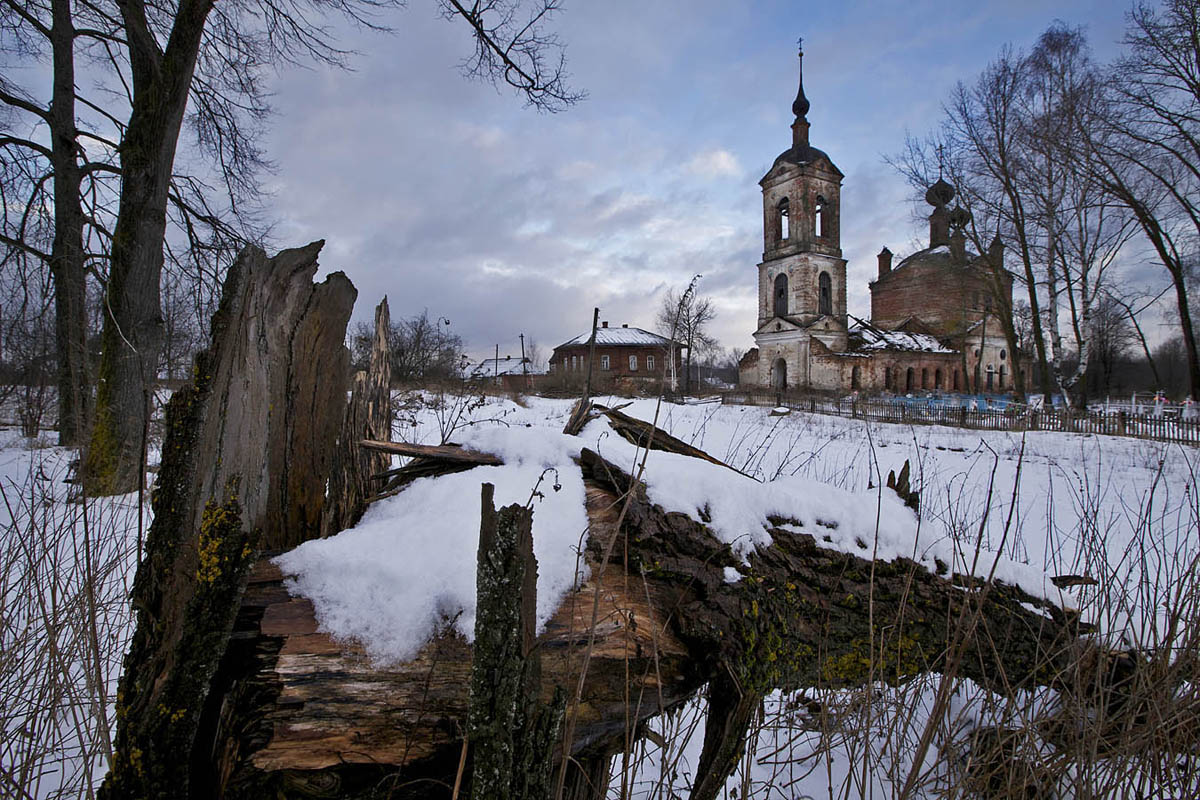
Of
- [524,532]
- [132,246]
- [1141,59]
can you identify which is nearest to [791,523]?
[524,532]

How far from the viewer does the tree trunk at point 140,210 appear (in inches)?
225

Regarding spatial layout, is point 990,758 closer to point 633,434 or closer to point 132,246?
point 633,434

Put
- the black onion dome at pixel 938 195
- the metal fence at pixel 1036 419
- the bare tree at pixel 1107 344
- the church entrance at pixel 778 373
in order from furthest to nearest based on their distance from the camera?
the church entrance at pixel 778 373, the bare tree at pixel 1107 344, the black onion dome at pixel 938 195, the metal fence at pixel 1036 419

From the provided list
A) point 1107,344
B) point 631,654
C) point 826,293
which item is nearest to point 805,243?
point 826,293

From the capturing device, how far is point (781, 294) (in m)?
35.0

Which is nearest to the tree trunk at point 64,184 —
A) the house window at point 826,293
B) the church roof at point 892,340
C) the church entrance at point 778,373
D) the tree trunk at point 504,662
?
the tree trunk at point 504,662

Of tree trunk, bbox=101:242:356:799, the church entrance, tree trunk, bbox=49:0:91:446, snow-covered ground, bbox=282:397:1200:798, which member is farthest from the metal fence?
the church entrance

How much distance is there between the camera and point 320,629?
134 centimetres

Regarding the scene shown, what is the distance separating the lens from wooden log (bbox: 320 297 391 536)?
6.38 ft

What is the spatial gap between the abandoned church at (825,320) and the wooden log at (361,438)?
3089 cm

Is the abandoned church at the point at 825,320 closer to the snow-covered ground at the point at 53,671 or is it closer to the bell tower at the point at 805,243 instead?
the bell tower at the point at 805,243

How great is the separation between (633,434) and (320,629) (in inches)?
62.7

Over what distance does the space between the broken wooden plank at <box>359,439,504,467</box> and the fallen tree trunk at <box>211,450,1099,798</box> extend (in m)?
0.42

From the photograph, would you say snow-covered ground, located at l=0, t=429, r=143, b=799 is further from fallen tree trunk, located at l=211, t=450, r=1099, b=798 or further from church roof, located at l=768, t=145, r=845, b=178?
church roof, located at l=768, t=145, r=845, b=178
